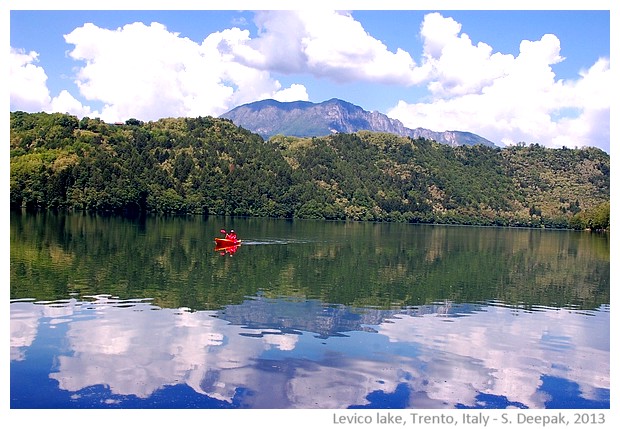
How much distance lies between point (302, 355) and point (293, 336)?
4.04 metres

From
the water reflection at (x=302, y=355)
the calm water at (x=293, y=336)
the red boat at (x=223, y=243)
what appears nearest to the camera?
the water reflection at (x=302, y=355)

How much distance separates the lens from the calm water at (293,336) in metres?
25.1

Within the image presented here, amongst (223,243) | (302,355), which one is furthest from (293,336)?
(223,243)

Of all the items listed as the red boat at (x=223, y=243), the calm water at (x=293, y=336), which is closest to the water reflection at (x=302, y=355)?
the calm water at (x=293, y=336)

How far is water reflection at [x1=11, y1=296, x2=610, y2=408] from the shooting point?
24.9m

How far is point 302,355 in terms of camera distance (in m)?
30.2

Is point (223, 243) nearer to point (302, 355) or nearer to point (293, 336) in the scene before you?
point (293, 336)

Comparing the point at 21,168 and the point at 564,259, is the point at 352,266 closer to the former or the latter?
the point at 564,259

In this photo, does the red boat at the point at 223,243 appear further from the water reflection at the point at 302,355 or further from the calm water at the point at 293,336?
the water reflection at the point at 302,355

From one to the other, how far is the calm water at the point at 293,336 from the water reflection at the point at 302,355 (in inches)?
3.6

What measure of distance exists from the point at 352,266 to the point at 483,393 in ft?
144

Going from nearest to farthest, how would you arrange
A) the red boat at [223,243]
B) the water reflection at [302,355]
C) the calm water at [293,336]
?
the water reflection at [302,355] → the calm water at [293,336] → the red boat at [223,243]

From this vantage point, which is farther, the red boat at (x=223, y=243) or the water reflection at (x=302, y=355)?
the red boat at (x=223, y=243)

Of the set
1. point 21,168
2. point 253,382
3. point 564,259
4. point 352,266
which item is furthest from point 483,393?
point 21,168
